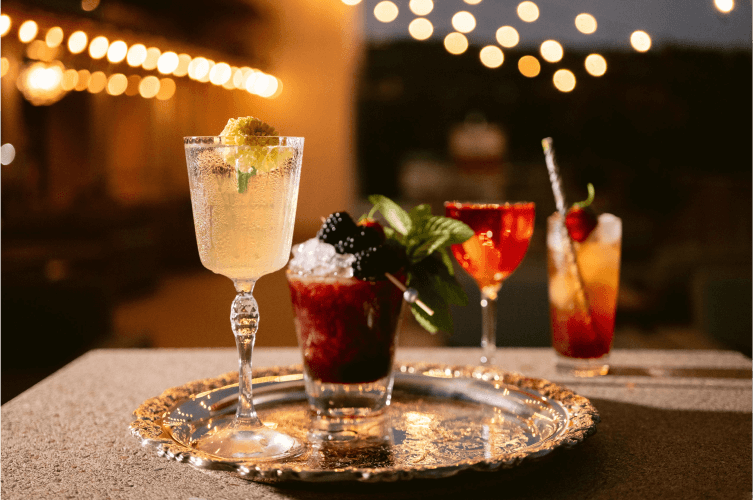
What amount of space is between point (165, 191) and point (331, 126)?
243 cm

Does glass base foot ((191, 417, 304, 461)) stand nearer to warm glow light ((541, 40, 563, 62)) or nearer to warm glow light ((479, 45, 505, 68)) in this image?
warm glow light ((541, 40, 563, 62))

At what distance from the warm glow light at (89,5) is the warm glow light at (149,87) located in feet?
7.91

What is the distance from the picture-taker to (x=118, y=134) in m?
8.11

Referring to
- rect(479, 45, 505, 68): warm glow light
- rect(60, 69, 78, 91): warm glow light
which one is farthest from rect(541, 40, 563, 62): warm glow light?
rect(60, 69, 78, 91): warm glow light

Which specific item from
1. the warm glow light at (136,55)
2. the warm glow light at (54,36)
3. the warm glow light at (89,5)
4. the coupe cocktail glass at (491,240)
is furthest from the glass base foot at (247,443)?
the warm glow light at (136,55)

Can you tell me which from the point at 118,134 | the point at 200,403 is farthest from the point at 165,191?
the point at 200,403

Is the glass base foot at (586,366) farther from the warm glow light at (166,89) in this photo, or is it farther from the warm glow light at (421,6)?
the warm glow light at (166,89)

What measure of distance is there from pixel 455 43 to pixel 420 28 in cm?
45

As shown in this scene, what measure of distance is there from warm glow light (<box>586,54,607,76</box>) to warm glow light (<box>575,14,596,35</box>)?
57cm

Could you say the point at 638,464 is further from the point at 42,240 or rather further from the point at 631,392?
the point at 42,240

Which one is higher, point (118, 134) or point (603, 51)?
point (603, 51)

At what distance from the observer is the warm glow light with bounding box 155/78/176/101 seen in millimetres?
9016

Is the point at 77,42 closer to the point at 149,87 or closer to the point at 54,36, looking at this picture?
the point at 54,36

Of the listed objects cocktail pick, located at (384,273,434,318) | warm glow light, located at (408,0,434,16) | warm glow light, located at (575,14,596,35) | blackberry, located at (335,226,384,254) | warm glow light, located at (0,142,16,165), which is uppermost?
warm glow light, located at (408,0,434,16)
